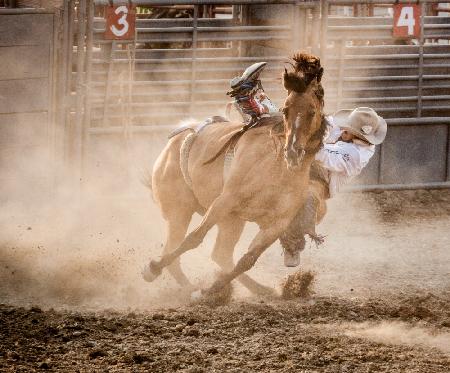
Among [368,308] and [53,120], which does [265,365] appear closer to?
[368,308]

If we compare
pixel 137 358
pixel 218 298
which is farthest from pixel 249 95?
pixel 137 358

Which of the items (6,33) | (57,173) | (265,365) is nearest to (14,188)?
(57,173)

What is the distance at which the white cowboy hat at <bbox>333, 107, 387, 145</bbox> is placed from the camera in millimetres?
7414

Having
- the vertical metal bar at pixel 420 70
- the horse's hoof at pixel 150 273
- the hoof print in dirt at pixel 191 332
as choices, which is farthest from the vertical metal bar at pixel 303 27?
the hoof print in dirt at pixel 191 332

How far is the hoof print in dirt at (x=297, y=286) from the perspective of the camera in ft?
26.3

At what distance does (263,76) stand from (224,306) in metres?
4.80

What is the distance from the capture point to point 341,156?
743 centimetres

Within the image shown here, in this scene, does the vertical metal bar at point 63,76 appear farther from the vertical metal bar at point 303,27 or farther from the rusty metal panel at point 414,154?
the rusty metal panel at point 414,154

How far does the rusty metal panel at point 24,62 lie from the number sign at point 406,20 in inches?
161

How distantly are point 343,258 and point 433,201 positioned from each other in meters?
2.79

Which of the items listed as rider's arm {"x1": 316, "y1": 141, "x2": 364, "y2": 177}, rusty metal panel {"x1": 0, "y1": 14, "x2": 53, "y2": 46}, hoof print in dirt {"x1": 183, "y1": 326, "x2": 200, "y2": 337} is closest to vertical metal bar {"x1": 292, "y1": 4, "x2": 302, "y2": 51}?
rusty metal panel {"x1": 0, "y1": 14, "x2": 53, "y2": 46}

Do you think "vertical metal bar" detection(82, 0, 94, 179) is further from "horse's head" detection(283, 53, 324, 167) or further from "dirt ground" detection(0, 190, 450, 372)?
"horse's head" detection(283, 53, 324, 167)

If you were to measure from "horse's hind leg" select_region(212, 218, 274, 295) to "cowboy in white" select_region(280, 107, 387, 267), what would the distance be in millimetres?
457

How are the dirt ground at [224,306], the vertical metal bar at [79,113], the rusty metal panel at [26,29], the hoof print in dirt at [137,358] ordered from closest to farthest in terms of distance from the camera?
the hoof print in dirt at [137,358] < the dirt ground at [224,306] < the rusty metal panel at [26,29] < the vertical metal bar at [79,113]
